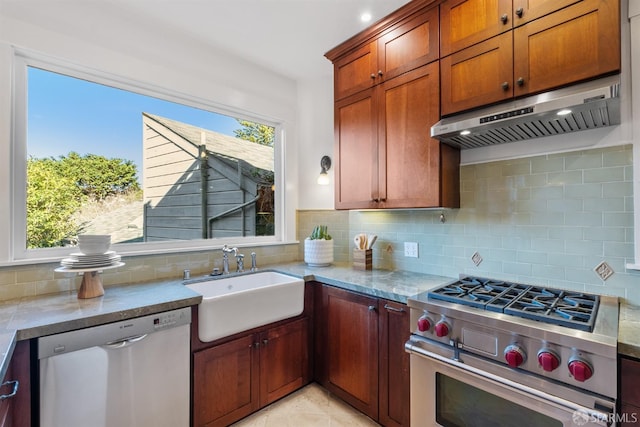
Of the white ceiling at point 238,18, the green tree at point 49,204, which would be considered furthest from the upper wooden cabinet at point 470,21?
the green tree at point 49,204

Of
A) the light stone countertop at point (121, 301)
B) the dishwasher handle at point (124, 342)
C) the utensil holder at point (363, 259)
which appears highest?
the utensil holder at point (363, 259)

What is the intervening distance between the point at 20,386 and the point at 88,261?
61 centimetres

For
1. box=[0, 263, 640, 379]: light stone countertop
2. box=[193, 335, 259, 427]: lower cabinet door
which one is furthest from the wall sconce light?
box=[193, 335, 259, 427]: lower cabinet door

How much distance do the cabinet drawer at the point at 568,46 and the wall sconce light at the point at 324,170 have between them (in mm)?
1602

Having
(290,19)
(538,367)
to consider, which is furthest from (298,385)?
(290,19)

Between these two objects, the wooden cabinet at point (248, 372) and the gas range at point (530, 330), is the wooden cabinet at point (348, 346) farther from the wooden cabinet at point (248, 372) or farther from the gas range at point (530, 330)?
the gas range at point (530, 330)

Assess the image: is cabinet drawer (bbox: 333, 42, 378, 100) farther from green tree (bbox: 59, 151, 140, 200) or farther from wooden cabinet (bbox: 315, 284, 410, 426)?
green tree (bbox: 59, 151, 140, 200)

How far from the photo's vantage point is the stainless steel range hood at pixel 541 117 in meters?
1.21

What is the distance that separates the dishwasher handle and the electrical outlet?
176cm

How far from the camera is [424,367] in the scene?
1.52 meters

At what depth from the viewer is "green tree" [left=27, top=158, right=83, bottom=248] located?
1758mm

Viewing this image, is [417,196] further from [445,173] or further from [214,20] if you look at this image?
[214,20]

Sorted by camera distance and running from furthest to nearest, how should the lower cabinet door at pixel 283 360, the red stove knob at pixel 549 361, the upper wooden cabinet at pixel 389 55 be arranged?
the lower cabinet door at pixel 283 360 → the upper wooden cabinet at pixel 389 55 → the red stove knob at pixel 549 361

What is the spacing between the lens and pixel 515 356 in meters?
1.18
